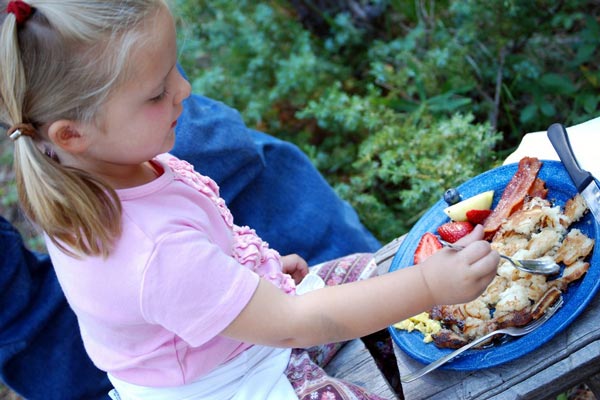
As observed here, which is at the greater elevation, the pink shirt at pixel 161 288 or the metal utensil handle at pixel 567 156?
the metal utensil handle at pixel 567 156

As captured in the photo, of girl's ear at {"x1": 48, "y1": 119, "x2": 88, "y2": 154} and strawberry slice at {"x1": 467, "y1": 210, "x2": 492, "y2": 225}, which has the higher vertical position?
girl's ear at {"x1": 48, "y1": 119, "x2": 88, "y2": 154}

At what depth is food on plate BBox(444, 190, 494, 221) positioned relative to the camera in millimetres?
1651

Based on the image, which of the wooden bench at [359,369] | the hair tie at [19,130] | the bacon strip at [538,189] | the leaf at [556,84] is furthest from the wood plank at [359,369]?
the leaf at [556,84]

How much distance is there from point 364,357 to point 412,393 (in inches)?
9.0

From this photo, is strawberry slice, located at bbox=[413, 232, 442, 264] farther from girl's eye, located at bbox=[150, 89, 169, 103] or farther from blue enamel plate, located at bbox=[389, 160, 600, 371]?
girl's eye, located at bbox=[150, 89, 169, 103]

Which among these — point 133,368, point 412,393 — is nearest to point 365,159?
point 412,393

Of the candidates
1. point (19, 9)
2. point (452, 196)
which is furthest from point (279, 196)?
point (19, 9)

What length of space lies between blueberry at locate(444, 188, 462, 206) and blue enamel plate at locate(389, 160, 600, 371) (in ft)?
0.08

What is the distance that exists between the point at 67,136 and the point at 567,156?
3.45 feet

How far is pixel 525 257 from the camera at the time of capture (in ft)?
4.73

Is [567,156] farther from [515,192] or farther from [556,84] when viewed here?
[556,84]

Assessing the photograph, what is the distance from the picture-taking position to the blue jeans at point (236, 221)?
1.92 m

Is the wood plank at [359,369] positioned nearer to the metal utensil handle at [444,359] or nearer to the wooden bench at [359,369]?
the wooden bench at [359,369]

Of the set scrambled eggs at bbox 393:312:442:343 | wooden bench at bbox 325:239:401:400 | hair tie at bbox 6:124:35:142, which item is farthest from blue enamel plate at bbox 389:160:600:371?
hair tie at bbox 6:124:35:142
